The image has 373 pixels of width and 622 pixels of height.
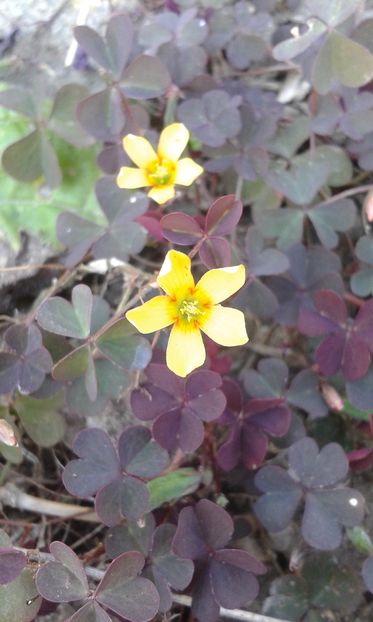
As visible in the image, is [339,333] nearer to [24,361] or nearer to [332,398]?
[332,398]

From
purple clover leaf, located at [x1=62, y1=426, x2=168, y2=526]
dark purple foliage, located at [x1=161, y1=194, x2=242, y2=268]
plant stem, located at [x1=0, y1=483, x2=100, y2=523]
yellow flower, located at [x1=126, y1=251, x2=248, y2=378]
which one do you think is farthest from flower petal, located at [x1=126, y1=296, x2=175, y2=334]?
plant stem, located at [x1=0, y1=483, x2=100, y2=523]

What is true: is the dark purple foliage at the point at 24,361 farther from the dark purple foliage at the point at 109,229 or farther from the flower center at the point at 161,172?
the flower center at the point at 161,172

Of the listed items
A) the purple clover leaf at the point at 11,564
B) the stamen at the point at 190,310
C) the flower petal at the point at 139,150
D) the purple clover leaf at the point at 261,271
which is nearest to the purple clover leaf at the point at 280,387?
the purple clover leaf at the point at 261,271

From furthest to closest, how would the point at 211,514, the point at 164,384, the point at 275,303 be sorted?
1. the point at 275,303
2. the point at 164,384
3. the point at 211,514

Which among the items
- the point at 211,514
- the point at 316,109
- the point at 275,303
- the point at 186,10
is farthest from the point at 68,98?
the point at 211,514

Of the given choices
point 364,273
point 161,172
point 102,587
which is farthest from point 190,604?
point 161,172

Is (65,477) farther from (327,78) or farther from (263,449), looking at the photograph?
(327,78)

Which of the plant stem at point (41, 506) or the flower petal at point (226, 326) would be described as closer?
the flower petal at point (226, 326)
